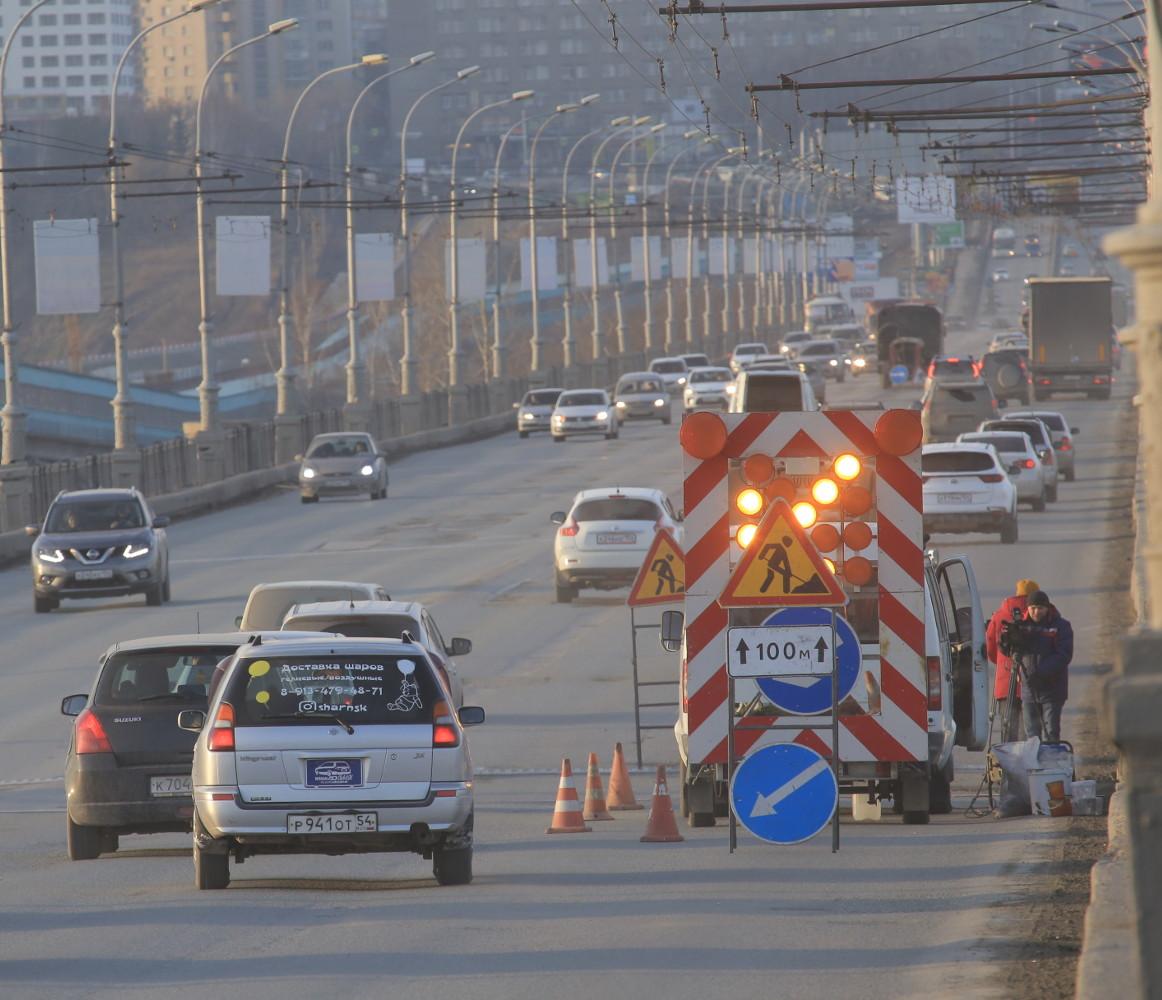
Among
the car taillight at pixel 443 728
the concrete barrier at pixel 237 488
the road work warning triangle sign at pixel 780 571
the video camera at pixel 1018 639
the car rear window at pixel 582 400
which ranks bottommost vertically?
the concrete barrier at pixel 237 488

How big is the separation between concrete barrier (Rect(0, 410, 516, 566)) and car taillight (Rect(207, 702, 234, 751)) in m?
30.4

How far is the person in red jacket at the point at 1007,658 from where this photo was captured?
19.4m

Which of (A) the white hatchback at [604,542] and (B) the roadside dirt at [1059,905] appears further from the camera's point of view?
(A) the white hatchback at [604,542]

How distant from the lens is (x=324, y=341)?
167m

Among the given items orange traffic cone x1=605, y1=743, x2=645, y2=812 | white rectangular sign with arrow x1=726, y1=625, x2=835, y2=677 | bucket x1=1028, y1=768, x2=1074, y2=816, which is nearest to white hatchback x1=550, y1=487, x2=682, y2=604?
orange traffic cone x1=605, y1=743, x2=645, y2=812

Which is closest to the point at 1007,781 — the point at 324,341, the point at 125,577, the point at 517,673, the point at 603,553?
the point at 517,673

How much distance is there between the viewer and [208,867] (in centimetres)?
1308

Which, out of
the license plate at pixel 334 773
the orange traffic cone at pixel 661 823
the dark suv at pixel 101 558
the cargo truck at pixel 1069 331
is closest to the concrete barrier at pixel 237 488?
the dark suv at pixel 101 558

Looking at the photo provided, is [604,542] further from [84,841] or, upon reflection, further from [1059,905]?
[1059,905]

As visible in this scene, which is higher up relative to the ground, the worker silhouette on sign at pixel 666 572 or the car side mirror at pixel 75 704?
the worker silhouette on sign at pixel 666 572

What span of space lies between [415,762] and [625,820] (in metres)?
4.12

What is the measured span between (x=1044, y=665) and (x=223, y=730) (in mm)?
8091

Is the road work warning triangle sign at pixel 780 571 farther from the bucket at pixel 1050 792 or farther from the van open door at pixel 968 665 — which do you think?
the van open door at pixel 968 665

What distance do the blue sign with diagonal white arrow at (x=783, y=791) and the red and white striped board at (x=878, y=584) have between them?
1.97 meters
